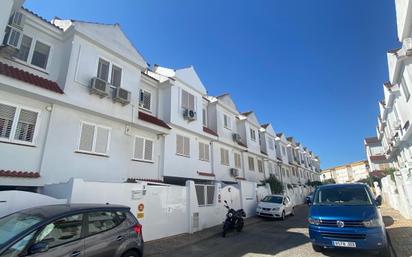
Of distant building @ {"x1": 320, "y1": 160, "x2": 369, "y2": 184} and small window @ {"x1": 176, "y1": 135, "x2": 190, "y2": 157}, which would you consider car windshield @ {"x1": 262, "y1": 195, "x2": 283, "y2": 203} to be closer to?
small window @ {"x1": 176, "y1": 135, "x2": 190, "y2": 157}

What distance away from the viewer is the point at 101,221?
5141 mm

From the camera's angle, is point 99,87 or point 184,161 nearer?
point 99,87

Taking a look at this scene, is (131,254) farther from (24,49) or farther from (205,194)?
(24,49)

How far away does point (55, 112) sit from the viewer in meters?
9.30

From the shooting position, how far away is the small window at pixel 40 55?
31.9 feet

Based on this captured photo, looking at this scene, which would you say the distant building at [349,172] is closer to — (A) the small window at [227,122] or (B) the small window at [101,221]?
(A) the small window at [227,122]

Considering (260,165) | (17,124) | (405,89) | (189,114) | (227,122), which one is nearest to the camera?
(17,124)

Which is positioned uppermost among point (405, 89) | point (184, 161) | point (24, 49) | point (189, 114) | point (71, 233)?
point (405, 89)

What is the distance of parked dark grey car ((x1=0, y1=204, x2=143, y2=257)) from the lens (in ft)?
12.6

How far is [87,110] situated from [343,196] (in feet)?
35.0

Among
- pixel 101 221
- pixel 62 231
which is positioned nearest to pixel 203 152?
pixel 101 221

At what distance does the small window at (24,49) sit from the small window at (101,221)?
790cm

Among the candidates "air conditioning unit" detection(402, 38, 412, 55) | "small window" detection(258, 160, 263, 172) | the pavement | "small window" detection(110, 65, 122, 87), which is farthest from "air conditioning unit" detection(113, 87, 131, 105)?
"small window" detection(258, 160, 263, 172)

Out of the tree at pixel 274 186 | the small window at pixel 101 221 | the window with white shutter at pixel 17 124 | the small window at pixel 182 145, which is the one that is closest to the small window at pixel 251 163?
the tree at pixel 274 186
